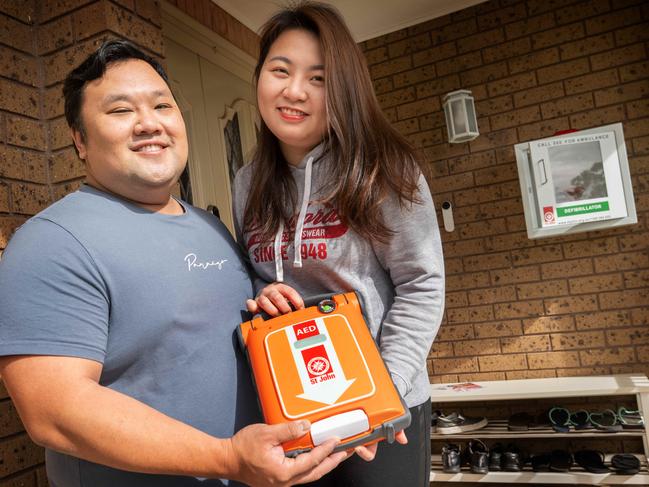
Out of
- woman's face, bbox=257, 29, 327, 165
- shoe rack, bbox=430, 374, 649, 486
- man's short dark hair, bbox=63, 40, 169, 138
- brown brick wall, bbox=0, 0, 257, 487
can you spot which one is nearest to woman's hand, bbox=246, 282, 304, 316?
woman's face, bbox=257, 29, 327, 165

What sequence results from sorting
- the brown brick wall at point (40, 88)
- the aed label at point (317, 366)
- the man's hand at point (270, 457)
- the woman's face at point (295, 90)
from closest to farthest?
the man's hand at point (270, 457) < the aed label at point (317, 366) < the woman's face at point (295, 90) < the brown brick wall at point (40, 88)

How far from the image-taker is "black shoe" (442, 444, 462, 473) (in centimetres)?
317

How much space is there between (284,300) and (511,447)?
2857 millimetres

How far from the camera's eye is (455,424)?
3.30m

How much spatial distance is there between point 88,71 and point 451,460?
302 cm

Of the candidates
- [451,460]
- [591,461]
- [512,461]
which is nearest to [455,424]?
[451,460]

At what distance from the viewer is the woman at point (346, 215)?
44.1 inches

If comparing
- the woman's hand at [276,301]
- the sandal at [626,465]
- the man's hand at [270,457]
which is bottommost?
the sandal at [626,465]

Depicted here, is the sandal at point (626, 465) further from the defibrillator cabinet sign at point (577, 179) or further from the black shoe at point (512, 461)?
the defibrillator cabinet sign at point (577, 179)

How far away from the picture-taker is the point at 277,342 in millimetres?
978

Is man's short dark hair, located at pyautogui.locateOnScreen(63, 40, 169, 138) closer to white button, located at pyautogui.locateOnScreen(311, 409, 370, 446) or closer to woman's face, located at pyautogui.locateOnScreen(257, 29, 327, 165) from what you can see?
woman's face, located at pyautogui.locateOnScreen(257, 29, 327, 165)

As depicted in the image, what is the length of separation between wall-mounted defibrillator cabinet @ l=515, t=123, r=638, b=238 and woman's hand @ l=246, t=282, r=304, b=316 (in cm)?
264

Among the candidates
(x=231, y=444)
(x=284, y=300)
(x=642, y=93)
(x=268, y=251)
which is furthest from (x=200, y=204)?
(x=642, y=93)

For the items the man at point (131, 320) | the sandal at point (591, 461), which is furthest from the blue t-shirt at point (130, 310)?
the sandal at point (591, 461)
